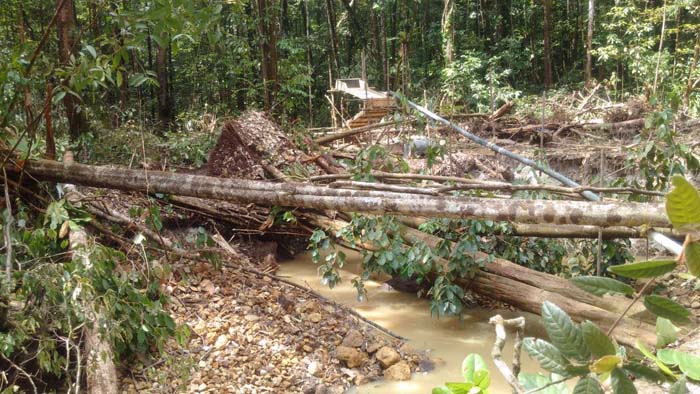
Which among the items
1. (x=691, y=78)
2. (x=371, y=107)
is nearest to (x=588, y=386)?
(x=371, y=107)

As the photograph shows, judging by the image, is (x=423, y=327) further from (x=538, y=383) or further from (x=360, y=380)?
(x=538, y=383)

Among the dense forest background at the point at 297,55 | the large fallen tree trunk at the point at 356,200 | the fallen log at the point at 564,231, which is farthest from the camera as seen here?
the fallen log at the point at 564,231

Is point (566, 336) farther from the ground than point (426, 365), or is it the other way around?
point (566, 336)

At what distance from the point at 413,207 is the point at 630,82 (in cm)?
1568

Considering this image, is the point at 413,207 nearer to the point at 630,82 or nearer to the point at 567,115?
the point at 567,115

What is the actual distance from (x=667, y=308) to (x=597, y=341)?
11 cm

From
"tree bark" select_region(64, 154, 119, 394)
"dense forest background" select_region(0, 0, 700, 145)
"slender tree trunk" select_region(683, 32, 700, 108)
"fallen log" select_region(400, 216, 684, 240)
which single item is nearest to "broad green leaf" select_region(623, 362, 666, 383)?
"tree bark" select_region(64, 154, 119, 394)

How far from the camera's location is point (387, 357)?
3.43 m

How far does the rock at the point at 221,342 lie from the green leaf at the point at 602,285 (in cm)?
301

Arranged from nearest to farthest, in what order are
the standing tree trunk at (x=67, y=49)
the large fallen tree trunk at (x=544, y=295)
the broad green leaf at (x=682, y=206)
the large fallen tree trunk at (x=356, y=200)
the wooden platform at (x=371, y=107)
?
the broad green leaf at (x=682, y=206), the large fallen tree trunk at (x=356, y=200), the large fallen tree trunk at (x=544, y=295), the standing tree trunk at (x=67, y=49), the wooden platform at (x=371, y=107)

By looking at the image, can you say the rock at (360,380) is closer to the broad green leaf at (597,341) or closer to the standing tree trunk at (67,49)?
the broad green leaf at (597,341)

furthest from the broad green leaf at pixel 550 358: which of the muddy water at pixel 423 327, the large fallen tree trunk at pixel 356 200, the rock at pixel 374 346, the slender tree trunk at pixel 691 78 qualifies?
the slender tree trunk at pixel 691 78

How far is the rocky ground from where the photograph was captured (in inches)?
118

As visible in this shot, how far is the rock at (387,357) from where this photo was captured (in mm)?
3416
